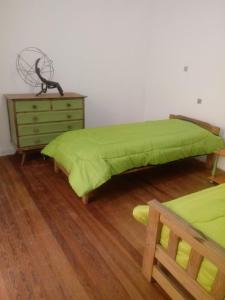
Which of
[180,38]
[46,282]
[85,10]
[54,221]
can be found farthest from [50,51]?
[46,282]

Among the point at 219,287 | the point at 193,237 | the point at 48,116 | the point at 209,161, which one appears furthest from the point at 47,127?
the point at 219,287

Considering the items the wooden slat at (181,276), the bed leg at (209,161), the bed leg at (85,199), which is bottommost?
the bed leg at (85,199)

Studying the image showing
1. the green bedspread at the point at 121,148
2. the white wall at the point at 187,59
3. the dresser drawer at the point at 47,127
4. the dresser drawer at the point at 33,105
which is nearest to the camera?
the green bedspread at the point at 121,148

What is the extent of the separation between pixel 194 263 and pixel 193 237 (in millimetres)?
149

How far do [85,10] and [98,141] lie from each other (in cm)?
210

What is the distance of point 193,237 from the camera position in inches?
47.4

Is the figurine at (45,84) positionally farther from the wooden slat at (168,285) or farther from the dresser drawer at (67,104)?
the wooden slat at (168,285)

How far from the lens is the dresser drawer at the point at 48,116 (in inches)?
119

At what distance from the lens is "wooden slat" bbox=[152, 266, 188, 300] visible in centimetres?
139

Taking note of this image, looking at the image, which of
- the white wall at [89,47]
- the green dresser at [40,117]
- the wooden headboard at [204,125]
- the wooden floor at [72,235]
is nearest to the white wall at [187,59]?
the wooden headboard at [204,125]

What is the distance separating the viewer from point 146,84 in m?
4.46

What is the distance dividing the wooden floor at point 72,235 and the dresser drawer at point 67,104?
2.79 feet

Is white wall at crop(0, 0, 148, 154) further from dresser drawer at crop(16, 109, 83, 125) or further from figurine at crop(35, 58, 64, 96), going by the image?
dresser drawer at crop(16, 109, 83, 125)

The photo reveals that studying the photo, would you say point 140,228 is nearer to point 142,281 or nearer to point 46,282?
point 142,281
